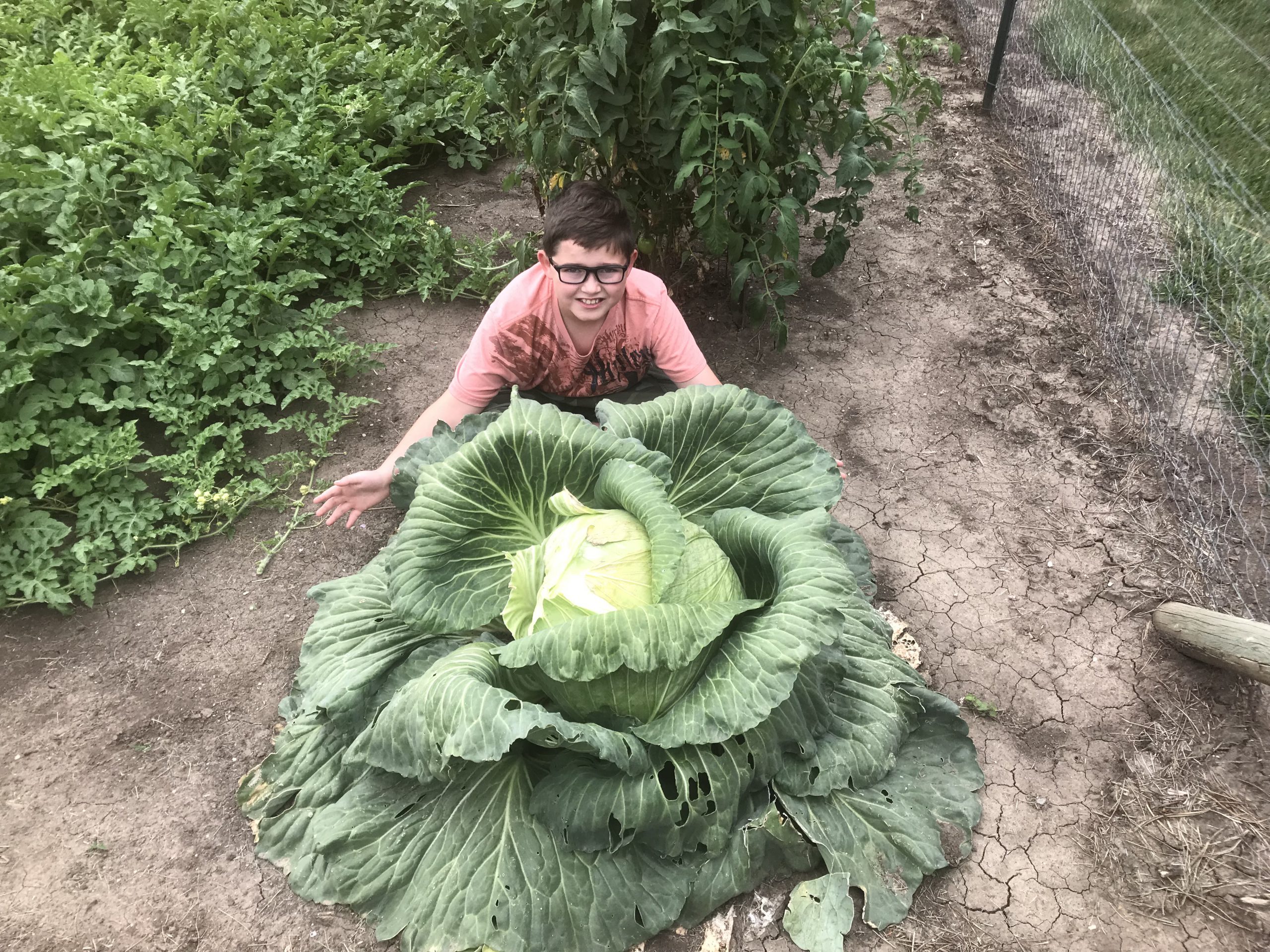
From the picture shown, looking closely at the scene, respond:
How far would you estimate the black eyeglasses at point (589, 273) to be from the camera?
251 centimetres

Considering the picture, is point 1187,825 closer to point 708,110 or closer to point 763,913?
point 763,913

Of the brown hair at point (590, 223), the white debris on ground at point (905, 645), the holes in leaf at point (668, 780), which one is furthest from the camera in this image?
the white debris on ground at point (905, 645)

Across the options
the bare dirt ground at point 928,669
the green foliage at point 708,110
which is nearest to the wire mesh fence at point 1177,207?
the bare dirt ground at point 928,669

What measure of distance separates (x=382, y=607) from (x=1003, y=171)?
4495 millimetres

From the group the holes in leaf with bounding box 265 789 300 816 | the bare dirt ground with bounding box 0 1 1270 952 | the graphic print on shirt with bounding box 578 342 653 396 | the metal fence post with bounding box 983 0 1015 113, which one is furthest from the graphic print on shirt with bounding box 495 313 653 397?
the metal fence post with bounding box 983 0 1015 113

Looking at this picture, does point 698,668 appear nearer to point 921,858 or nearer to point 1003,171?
point 921,858

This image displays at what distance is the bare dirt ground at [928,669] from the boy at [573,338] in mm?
690

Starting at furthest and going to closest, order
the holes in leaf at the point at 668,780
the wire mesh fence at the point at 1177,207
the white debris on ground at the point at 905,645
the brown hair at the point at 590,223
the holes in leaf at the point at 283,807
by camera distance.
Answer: the wire mesh fence at the point at 1177,207 < the white debris on ground at the point at 905,645 < the brown hair at the point at 590,223 < the holes in leaf at the point at 283,807 < the holes in leaf at the point at 668,780

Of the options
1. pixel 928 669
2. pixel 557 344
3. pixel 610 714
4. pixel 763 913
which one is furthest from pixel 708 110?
→ pixel 763 913

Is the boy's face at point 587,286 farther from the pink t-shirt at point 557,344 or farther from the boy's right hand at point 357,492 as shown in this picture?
the boy's right hand at point 357,492

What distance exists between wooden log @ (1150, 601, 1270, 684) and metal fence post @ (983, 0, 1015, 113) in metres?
3.95

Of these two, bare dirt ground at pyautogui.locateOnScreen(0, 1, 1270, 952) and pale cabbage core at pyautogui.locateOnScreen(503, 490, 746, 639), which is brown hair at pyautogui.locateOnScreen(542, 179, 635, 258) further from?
bare dirt ground at pyautogui.locateOnScreen(0, 1, 1270, 952)

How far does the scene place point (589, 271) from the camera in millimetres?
2516

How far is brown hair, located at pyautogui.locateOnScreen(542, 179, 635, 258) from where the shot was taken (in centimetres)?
→ 248
